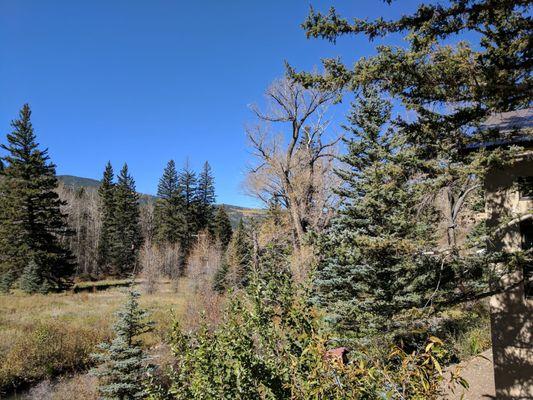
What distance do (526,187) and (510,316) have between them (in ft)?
9.93

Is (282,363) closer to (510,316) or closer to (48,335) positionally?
(510,316)

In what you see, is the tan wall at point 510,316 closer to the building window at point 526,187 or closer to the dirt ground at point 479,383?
the building window at point 526,187

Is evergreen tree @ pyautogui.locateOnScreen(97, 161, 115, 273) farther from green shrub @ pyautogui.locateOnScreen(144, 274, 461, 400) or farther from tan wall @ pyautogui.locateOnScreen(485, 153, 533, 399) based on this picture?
green shrub @ pyautogui.locateOnScreen(144, 274, 461, 400)

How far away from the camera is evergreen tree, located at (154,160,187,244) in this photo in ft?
189

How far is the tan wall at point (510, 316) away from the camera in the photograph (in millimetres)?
7504

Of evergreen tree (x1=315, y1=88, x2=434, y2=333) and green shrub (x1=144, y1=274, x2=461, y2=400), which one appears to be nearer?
green shrub (x1=144, y1=274, x2=461, y2=400)

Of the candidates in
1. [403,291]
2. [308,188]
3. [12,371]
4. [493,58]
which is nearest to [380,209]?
[403,291]

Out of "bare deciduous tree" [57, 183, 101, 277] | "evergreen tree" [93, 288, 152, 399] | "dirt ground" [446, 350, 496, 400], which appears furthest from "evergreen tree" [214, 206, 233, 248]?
"dirt ground" [446, 350, 496, 400]

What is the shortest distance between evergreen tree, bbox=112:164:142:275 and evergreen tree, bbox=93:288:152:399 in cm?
4449

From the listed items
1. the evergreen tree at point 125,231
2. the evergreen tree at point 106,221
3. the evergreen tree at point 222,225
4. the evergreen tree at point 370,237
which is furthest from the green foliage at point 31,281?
the evergreen tree at point 222,225

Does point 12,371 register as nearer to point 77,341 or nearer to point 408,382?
point 77,341

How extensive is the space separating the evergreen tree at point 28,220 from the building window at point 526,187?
33.2m

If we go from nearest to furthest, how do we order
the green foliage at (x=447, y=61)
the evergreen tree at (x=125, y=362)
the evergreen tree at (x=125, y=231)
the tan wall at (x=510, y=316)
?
1. the green foliage at (x=447, y=61)
2. the tan wall at (x=510, y=316)
3. the evergreen tree at (x=125, y=362)
4. the evergreen tree at (x=125, y=231)

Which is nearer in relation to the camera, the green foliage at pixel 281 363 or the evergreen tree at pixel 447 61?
the green foliage at pixel 281 363
